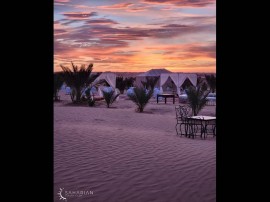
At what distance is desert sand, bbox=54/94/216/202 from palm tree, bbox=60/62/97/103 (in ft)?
22.5

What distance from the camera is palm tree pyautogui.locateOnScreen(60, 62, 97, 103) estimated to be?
49.3 feet

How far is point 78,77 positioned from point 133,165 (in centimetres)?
1072

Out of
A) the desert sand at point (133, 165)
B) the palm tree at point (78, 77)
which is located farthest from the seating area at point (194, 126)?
the palm tree at point (78, 77)

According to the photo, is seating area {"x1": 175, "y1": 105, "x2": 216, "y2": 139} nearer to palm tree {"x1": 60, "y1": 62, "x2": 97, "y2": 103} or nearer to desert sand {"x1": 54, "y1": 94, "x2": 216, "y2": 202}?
desert sand {"x1": 54, "y1": 94, "x2": 216, "y2": 202}

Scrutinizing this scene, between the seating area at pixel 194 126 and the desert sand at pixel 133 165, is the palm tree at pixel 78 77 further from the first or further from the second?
the seating area at pixel 194 126

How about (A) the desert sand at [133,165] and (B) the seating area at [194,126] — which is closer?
(A) the desert sand at [133,165]

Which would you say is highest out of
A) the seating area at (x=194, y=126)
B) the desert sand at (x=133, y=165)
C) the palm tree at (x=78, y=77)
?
the palm tree at (x=78, y=77)

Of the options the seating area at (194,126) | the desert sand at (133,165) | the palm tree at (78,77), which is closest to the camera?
the desert sand at (133,165)

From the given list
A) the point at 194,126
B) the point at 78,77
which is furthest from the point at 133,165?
the point at 78,77

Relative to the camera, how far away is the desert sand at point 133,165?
140 inches

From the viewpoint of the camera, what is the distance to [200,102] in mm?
10797

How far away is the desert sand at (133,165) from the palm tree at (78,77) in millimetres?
6867

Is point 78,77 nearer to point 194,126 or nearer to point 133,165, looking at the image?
point 194,126
